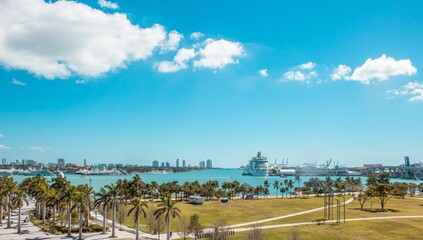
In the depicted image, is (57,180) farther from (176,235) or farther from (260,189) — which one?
(260,189)

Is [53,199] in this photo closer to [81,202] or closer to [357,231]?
[81,202]

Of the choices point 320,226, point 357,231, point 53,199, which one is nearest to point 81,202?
point 53,199

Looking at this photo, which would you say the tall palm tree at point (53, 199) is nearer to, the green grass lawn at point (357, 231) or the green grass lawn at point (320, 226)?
the green grass lawn at point (320, 226)

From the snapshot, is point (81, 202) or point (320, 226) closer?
point (81, 202)

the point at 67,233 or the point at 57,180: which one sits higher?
the point at 57,180

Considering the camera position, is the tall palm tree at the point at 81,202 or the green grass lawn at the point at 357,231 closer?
the tall palm tree at the point at 81,202

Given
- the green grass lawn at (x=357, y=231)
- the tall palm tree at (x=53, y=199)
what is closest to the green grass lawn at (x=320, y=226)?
the green grass lawn at (x=357, y=231)

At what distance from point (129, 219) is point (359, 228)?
2330 inches

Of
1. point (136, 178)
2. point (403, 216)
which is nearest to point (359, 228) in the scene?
point (403, 216)

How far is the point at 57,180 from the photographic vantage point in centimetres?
9288

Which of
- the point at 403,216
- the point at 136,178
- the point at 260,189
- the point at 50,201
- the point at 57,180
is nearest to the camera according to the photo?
the point at 50,201

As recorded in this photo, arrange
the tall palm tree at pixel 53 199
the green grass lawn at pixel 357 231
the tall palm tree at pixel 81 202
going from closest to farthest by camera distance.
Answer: the tall palm tree at pixel 81 202, the green grass lawn at pixel 357 231, the tall palm tree at pixel 53 199

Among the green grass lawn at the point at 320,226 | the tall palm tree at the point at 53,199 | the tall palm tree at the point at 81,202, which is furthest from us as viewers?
the tall palm tree at the point at 53,199

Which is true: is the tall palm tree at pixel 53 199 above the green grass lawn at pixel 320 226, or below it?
above
